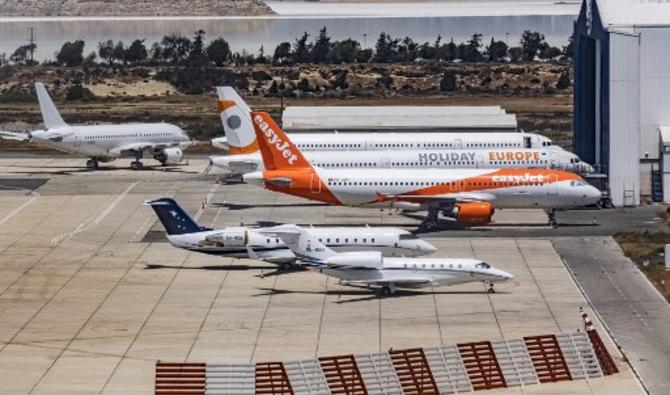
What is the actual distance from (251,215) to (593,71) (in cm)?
3101

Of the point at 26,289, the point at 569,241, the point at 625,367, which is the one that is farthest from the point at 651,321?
the point at 26,289

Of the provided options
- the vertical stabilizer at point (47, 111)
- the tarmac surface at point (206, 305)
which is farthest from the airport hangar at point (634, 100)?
the vertical stabilizer at point (47, 111)

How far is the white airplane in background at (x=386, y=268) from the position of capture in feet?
303

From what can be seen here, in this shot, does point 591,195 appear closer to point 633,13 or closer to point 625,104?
point 625,104

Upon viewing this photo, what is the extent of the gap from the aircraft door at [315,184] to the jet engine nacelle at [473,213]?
8.47 metres

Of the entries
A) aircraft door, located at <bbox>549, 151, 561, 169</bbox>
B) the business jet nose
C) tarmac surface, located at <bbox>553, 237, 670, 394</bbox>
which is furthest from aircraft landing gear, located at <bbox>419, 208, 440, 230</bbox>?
aircraft door, located at <bbox>549, 151, 561, 169</bbox>

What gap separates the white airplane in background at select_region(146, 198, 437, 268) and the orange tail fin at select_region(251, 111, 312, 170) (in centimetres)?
1881

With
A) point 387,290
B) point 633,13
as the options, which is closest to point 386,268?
point 387,290

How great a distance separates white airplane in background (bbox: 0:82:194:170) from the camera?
490 feet

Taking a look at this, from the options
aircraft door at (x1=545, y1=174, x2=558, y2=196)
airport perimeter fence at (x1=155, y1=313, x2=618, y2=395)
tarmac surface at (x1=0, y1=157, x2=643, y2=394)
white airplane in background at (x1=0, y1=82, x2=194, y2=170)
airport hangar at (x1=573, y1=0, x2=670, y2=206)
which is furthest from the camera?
white airplane in background at (x1=0, y1=82, x2=194, y2=170)

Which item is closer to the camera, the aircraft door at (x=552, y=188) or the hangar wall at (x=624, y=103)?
the aircraft door at (x=552, y=188)

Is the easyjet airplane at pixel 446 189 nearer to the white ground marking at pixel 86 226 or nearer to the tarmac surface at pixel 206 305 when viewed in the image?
the tarmac surface at pixel 206 305

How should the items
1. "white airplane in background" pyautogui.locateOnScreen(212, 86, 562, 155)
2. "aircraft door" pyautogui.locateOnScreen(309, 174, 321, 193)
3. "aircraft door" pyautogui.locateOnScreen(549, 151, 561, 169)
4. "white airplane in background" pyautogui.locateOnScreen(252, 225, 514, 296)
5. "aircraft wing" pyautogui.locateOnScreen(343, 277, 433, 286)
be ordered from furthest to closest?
1. "white airplane in background" pyautogui.locateOnScreen(212, 86, 562, 155)
2. "aircraft door" pyautogui.locateOnScreen(549, 151, 561, 169)
3. "aircraft door" pyautogui.locateOnScreen(309, 174, 321, 193)
4. "aircraft wing" pyautogui.locateOnScreen(343, 277, 433, 286)
5. "white airplane in background" pyautogui.locateOnScreen(252, 225, 514, 296)

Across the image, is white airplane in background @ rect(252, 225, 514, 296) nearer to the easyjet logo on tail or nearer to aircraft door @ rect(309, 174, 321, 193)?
aircraft door @ rect(309, 174, 321, 193)
